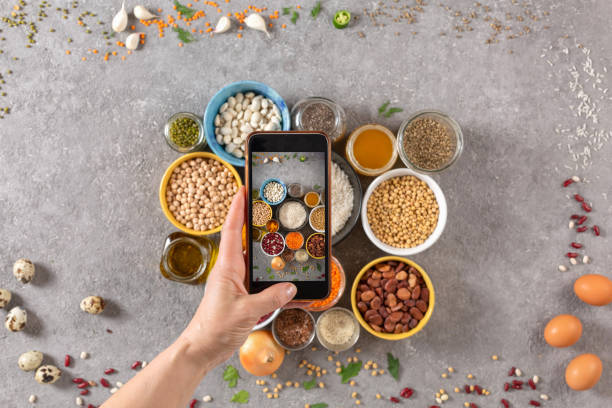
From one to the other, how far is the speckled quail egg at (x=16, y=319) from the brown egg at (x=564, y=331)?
2.36 metres

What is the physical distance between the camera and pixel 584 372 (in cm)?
184

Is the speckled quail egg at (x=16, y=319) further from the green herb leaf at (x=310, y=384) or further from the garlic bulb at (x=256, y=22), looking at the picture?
the garlic bulb at (x=256, y=22)

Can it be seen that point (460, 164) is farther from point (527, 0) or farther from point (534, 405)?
point (534, 405)

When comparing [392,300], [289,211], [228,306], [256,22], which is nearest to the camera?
[228,306]

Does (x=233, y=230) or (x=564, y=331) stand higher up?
(x=233, y=230)

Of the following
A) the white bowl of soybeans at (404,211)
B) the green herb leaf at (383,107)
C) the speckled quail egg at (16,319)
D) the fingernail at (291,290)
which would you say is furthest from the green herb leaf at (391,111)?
the speckled quail egg at (16,319)

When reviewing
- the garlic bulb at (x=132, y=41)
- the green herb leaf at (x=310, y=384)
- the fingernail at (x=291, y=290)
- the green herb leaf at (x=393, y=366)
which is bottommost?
the green herb leaf at (x=310, y=384)

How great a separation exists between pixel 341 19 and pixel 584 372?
1.89m

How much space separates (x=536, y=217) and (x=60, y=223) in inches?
87.3

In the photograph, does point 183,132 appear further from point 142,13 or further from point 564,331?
point 564,331

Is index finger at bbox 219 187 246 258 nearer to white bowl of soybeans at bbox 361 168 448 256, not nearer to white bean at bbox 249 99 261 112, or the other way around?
white bean at bbox 249 99 261 112

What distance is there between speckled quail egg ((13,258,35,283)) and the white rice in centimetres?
139

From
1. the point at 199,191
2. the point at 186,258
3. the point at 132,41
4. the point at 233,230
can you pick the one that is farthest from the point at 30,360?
the point at 132,41

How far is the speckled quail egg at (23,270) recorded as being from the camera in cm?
191
